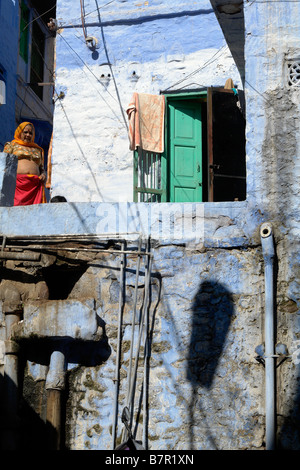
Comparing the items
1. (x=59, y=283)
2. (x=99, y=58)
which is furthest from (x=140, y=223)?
(x=99, y=58)

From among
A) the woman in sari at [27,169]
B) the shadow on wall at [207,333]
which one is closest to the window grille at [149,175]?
the woman in sari at [27,169]

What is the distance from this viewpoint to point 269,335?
588 cm

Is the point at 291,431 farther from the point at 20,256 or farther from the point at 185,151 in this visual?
the point at 185,151

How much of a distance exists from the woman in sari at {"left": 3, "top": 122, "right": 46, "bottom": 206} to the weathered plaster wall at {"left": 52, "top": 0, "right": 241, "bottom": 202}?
1.97 ft

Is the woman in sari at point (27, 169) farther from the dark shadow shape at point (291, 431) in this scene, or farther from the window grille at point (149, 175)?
the dark shadow shape at point (291, 431)

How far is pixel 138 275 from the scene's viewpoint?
6.38 m

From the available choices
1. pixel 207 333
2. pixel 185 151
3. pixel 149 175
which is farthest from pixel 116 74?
pixel 207 333

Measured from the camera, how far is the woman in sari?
8.96m

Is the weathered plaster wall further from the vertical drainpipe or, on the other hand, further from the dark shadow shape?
the dark shadow shape

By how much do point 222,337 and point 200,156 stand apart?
3971mm

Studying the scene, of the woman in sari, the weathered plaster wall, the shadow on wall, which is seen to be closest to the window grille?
the weathered plaster wall

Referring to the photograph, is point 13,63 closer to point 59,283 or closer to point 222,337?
point 59,283

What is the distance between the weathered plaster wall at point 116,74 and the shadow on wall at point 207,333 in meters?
3.52

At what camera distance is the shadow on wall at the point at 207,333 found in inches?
239
